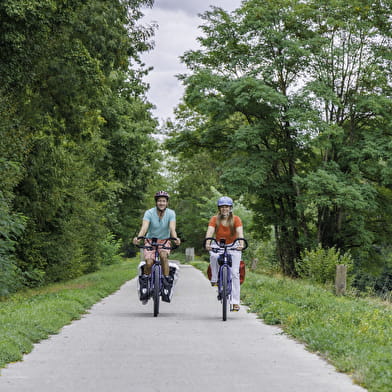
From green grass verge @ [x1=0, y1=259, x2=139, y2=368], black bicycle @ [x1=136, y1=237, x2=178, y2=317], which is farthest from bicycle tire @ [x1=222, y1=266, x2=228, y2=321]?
green grass verge @ [x1=0, y1=259, x2=139, y2=368]

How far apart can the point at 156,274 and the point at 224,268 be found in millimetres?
1238

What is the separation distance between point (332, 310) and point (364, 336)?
3040 millimetres

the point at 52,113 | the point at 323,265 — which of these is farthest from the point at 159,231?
the point at 323,265

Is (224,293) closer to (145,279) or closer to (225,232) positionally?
(225,232)

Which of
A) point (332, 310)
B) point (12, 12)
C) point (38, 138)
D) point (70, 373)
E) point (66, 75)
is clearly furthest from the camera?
point (38, 138)

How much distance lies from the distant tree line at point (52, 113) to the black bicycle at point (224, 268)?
524cm

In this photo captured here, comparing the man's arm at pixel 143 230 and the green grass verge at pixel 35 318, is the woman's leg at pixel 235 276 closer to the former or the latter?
the man's arm at pixel 143 230

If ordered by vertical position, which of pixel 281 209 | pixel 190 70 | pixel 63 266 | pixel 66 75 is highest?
pixel 190 70

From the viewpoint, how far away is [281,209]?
31.9 m

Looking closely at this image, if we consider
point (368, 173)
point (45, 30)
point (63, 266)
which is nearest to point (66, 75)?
point (45, 30)

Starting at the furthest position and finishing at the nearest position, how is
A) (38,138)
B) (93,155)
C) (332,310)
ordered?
1. (93,155)
2. (38,138)
3. (332,310)

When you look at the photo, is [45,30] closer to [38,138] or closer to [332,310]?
[38,138]

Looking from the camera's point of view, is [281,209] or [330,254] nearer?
[330,254]

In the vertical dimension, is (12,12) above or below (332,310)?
above
